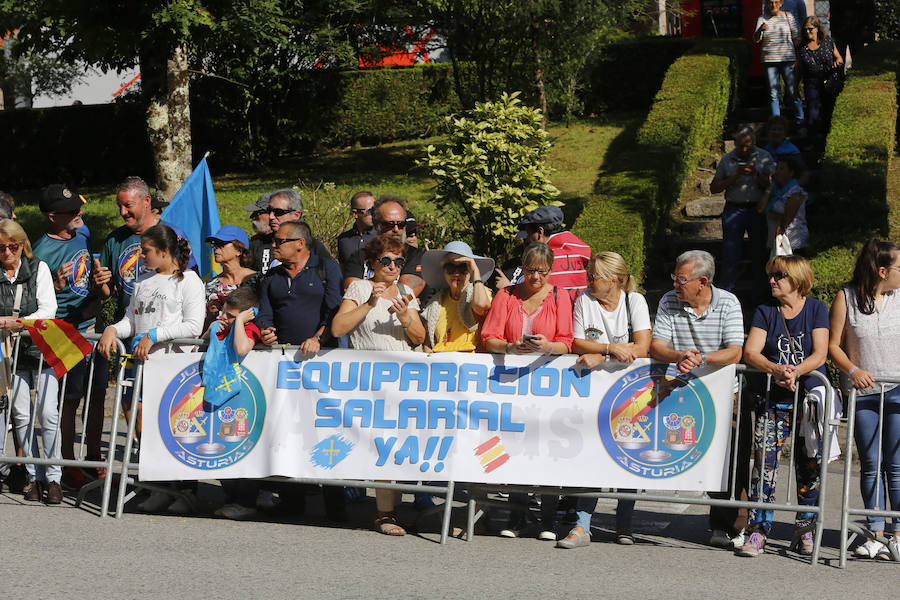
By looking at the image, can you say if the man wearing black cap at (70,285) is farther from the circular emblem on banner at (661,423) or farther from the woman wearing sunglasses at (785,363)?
the woman wearing sunglasses at (785,363)

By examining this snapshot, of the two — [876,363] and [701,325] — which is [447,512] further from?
[876,363]

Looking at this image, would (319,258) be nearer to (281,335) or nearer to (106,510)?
(281,335)

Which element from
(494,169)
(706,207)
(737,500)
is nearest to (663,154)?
(706,207)

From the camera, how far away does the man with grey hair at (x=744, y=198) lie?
11.3m

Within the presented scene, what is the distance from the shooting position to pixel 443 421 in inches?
276

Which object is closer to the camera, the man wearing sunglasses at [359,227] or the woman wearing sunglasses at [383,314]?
the woman wearing sunglasses at [383,314]

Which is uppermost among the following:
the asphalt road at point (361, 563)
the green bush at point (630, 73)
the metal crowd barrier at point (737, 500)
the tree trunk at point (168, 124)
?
the green bush at point (630, 73)

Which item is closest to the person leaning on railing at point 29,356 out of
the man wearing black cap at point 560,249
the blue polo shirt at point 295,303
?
the blue polo shirt at point 295,303

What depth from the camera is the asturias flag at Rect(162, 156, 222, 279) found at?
30.9 ft

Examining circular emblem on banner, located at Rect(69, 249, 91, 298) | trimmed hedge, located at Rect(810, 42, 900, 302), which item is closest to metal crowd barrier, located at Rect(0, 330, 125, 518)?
circular emblem on banner, located at Rect(69, 249, 91, 298)

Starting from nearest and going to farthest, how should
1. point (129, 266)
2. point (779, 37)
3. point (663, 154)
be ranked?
point (129, 266) → point (663, 154) → point (779, 37)

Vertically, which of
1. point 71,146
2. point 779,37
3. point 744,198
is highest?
point 779,37

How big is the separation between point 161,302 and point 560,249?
2.71 m

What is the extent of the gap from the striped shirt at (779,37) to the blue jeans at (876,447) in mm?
9080
